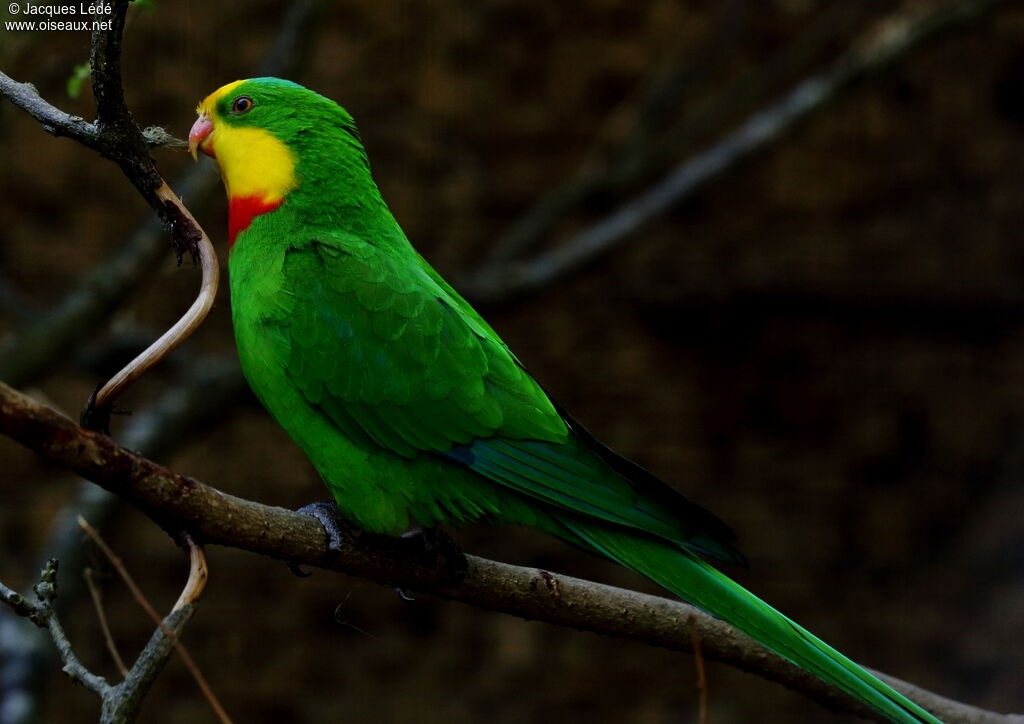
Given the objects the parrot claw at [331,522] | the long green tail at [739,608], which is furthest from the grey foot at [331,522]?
the long green tail at [739,608]

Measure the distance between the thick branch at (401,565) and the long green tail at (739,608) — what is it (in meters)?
0.17

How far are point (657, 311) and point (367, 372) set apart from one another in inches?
182

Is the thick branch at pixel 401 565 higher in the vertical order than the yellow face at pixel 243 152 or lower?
lower

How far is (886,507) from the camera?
7.21m

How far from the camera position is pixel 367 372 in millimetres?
2484

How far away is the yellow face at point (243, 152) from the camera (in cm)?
247

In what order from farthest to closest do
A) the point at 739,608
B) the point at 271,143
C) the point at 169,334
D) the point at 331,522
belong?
the point at 271,143, the point at 331,522, the point at 739,608, the point at 169,334

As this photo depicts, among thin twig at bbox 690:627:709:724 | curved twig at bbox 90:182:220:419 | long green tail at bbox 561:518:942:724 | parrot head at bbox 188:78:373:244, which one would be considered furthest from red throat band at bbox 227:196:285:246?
thin twig at bbox 690:627:709:724

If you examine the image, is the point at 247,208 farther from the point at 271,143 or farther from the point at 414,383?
the point at 414,383

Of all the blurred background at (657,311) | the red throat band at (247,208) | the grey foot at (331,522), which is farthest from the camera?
the blurred background at (657,311)

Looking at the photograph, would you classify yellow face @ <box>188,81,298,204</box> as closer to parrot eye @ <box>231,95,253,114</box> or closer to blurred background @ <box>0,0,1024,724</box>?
parrot eye @ <box>231,95,253,114</box>

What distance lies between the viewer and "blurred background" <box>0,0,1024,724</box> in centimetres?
596

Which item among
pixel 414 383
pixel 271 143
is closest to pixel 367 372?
pixel 414 383

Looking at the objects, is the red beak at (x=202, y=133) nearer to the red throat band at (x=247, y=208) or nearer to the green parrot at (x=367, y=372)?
the green parrot at (x=367, y=372)
